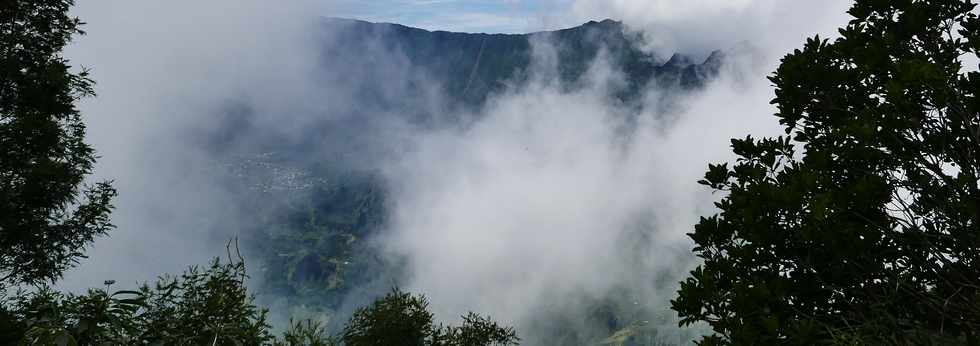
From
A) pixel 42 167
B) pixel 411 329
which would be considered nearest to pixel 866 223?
pixel 42 167

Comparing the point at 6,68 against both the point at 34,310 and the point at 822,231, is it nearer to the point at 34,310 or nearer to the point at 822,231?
the point at 34,310

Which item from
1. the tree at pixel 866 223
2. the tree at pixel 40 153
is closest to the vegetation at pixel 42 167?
the tree at pixel 40 153

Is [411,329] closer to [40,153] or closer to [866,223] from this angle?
[40,153]

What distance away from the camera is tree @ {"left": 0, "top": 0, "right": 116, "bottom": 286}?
62.0 feet

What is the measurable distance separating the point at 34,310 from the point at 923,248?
10897mm

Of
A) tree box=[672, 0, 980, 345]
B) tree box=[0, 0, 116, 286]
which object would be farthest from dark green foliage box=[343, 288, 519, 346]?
tree box=[672, 0, 980, 345]

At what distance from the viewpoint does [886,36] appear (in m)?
7.93

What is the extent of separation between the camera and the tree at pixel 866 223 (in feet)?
21.0

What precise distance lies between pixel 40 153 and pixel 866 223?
23923 millimetres

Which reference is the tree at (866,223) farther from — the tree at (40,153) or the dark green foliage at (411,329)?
the dark green foliage at (411,329)

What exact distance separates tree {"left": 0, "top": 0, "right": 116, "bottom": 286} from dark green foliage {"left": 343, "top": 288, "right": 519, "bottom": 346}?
1494cm

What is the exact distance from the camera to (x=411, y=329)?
3381 cm

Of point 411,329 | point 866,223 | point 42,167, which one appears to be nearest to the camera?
point 866,223

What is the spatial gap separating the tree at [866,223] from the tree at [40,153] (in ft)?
69.7
